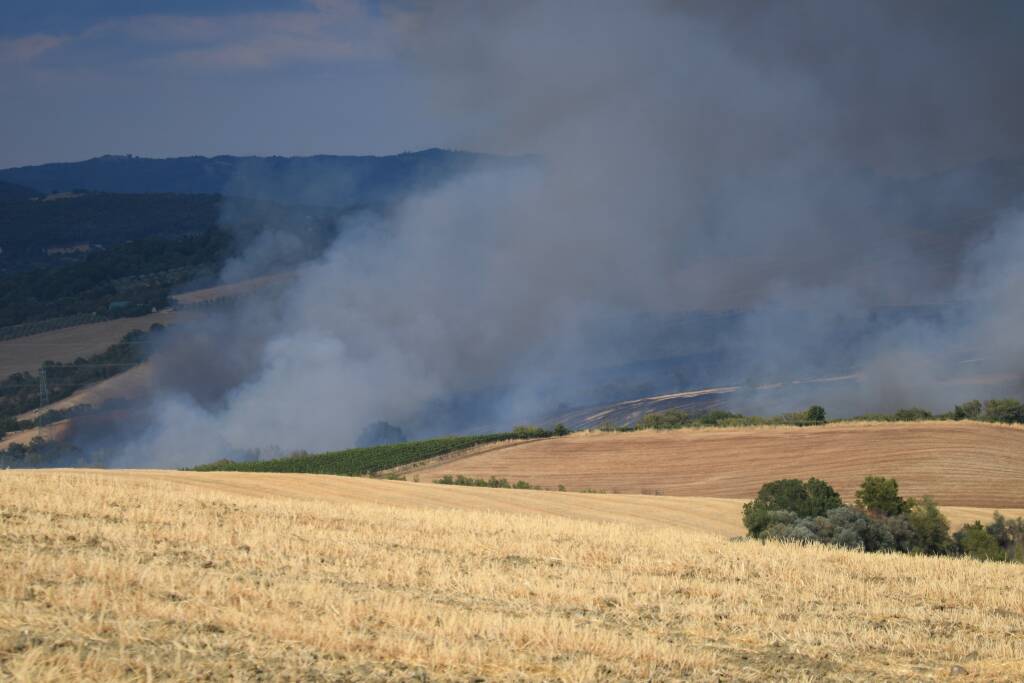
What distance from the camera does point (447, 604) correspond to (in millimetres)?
14375

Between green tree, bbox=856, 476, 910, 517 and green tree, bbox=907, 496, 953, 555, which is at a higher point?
green tree, bbox=856, 476, 910, 517

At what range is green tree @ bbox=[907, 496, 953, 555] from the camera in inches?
1433

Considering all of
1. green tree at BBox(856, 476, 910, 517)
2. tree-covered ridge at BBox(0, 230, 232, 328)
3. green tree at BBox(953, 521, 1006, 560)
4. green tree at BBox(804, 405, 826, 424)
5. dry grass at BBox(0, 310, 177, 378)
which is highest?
tree-covered ridge at BBox(0, 230, 232, 328)

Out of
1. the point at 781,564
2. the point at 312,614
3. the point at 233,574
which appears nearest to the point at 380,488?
the point at 781,564

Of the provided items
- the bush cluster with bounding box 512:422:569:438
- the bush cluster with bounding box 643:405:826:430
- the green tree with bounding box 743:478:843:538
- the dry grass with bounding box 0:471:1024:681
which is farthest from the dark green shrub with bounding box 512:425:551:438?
the dry grass with bounding box 0:471:1024:681

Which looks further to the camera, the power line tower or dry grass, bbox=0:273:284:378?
dry grass, bbox=0:273:284:378

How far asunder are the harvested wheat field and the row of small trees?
9176 mm

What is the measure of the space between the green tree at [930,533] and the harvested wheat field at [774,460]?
11714mm

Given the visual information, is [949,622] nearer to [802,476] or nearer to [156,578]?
[156,578]

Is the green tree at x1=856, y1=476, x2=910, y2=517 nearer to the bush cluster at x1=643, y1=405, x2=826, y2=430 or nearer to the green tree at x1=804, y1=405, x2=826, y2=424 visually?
the bush cluster at x1=643, y1=405, x2=826, y2=430

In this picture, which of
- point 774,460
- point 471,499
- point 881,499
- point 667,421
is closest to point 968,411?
point 667,421

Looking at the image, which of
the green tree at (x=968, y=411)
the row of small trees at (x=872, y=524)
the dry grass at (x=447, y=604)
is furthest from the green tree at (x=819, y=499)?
the green tree at (x=968, y=411)

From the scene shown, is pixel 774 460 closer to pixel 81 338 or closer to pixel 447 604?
pixel 447 604

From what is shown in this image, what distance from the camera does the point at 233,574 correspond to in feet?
50.2
